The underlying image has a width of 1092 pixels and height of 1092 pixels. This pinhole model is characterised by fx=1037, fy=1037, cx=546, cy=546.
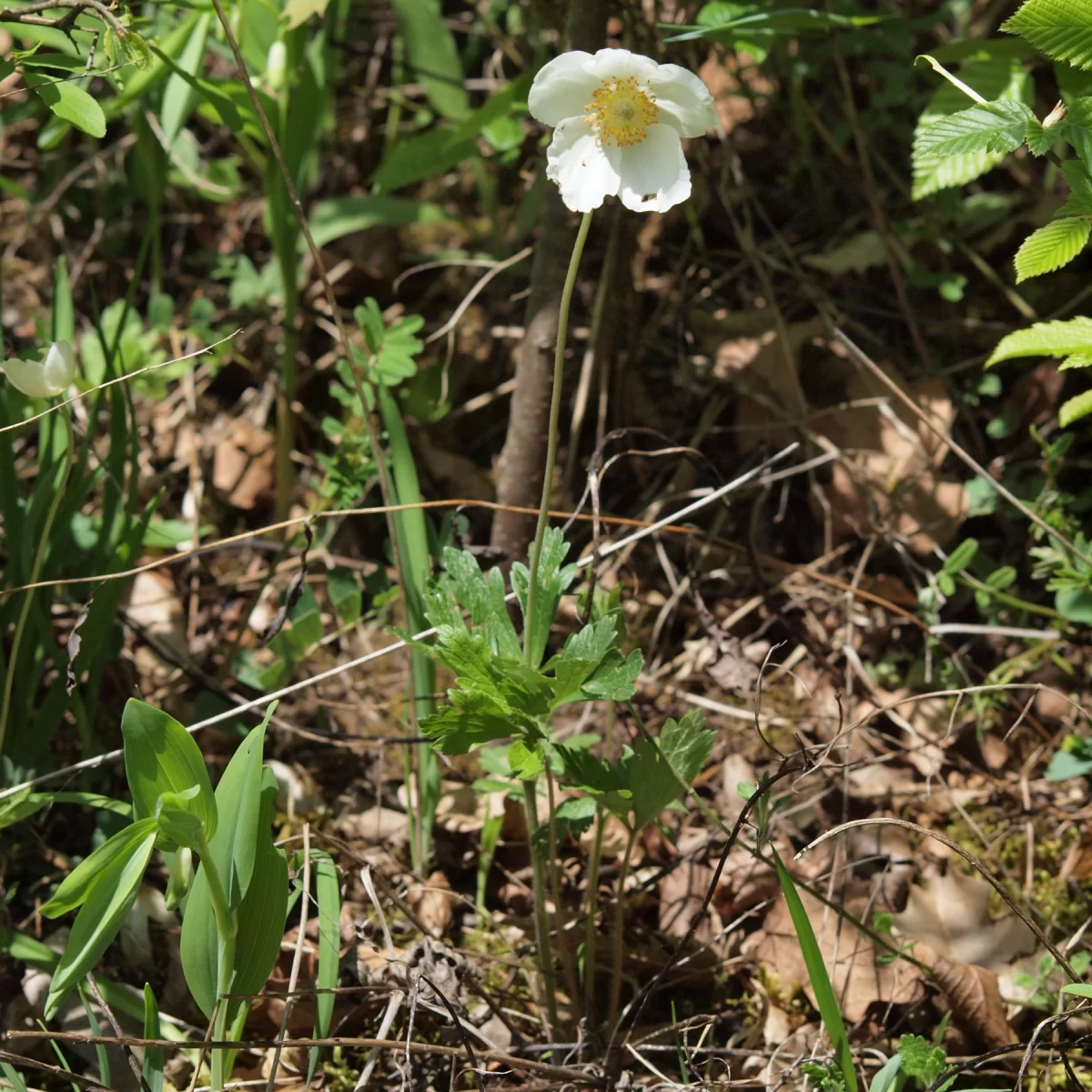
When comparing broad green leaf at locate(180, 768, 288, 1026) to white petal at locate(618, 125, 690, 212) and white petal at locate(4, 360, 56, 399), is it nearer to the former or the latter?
white petal at locate(4, 360, 56, 399)

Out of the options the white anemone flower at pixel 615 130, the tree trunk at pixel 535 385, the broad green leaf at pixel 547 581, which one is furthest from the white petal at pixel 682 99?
the tree trunk at pixel 535 385

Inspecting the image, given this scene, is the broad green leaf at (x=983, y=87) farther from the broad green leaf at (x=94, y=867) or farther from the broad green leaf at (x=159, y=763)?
the broad green leaf at (x=94, y=867)

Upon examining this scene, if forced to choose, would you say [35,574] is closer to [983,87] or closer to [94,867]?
[94,867]

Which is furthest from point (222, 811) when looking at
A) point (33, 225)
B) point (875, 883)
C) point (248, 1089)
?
point (33, 225)

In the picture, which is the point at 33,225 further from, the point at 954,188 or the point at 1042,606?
the point at 1042,606

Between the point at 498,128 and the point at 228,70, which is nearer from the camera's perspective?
the point at 498,128
